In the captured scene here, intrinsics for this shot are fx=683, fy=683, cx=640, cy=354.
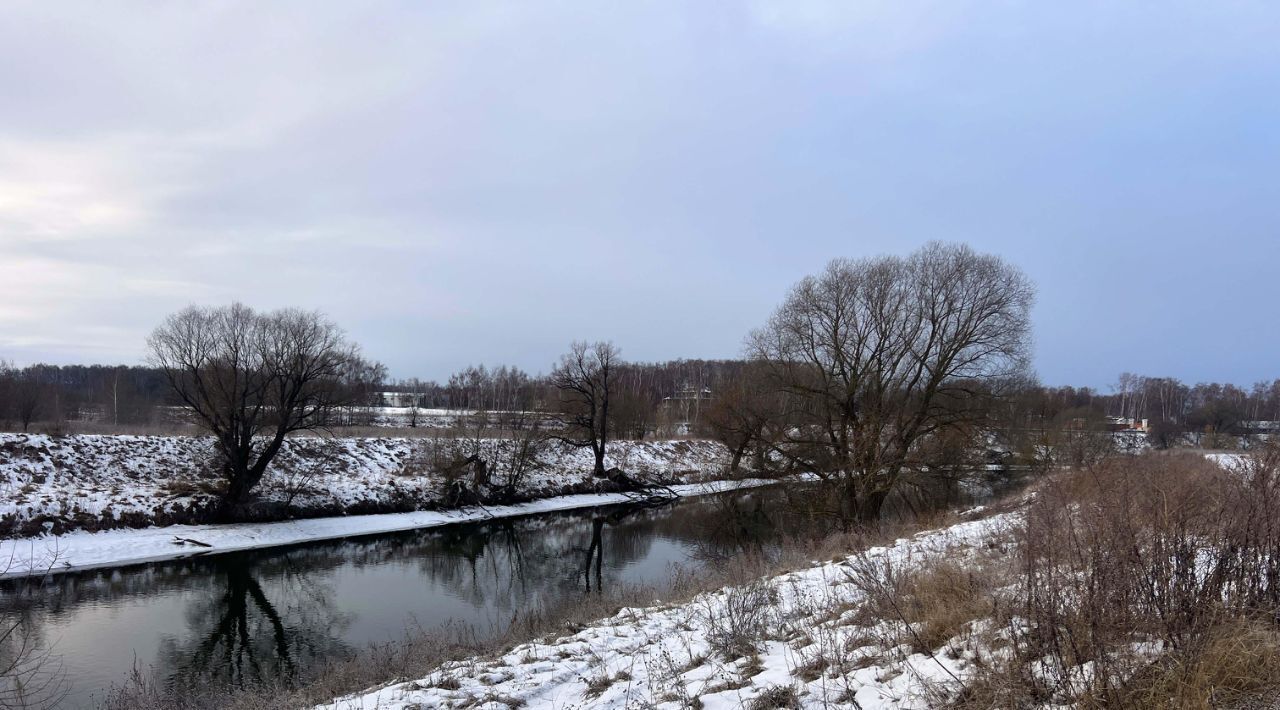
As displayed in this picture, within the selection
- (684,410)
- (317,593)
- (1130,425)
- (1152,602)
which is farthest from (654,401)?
(1152,602)

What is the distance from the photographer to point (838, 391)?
2553cm

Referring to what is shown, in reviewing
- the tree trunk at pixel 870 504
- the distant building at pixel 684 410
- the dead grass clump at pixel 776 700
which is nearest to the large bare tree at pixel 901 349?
the tree trunk at pixel 870 504

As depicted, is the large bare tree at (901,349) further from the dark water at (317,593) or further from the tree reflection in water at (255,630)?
the tree reflection in water at (255,630)

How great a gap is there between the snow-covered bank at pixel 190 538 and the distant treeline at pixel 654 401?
863 centimetres

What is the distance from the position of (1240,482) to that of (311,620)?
17.4 metres

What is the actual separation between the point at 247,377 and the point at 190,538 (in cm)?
639

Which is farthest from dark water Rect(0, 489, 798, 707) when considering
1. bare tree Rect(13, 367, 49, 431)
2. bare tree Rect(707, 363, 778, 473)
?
bare tree Rect(13, 367, 49, 431)

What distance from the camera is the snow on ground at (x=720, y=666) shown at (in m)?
5.33

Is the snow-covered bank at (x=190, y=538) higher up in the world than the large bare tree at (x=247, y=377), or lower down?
lower down

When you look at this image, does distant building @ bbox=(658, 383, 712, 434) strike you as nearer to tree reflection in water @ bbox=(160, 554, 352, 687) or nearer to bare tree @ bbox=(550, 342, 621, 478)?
bare tree @ bbox=(550, 342, 621, 478)

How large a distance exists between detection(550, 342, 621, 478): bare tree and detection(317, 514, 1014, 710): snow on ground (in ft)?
106

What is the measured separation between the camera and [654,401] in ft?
253

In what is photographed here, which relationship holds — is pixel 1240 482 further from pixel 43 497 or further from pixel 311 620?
pixel 43 497

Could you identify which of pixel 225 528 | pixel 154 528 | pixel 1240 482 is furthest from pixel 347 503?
pixel 1240 482
